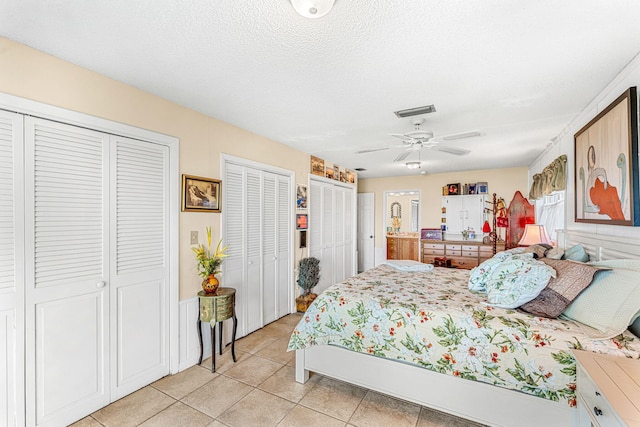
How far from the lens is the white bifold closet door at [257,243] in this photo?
3238mm

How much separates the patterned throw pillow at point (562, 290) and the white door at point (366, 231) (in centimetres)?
520

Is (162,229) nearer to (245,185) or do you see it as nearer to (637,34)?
(245,185)

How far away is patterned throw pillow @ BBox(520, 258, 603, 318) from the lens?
1784 millimetres

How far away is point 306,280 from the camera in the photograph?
13.8ft

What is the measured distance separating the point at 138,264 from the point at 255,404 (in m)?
1.48

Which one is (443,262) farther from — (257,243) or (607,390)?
(607,390)

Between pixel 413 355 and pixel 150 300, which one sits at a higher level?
pixel 150 300

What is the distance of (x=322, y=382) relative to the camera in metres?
2.47

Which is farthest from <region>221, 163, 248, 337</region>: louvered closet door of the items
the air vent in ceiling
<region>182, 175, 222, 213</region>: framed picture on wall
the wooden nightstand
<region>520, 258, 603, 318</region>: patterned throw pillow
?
the wooden nightstand

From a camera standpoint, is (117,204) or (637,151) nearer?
(637,151)

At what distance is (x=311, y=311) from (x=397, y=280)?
41.5 inches

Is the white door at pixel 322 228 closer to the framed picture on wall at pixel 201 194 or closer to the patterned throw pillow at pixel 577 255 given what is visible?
the framed picture on wall at pixel 201 194

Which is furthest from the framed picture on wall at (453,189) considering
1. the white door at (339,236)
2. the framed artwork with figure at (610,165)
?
the framed artwork with figure at (610,165)

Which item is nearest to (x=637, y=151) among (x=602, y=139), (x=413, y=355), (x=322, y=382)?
(x=602, y=139)
